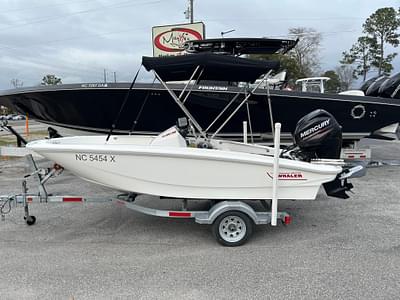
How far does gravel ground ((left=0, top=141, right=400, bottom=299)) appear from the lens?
2.60 meters

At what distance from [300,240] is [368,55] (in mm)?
44888

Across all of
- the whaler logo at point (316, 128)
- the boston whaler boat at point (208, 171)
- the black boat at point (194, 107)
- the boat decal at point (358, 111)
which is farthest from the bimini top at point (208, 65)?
the boat decal at point (358, 111)

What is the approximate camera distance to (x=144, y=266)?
2.96 m

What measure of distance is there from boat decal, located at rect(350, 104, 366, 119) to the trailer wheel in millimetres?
4340

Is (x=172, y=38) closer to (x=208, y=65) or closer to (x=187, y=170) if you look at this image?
(x=208, y=65)

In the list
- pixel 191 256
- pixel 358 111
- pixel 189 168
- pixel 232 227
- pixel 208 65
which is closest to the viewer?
pixel 191 256

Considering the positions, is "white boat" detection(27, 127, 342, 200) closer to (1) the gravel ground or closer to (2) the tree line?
(1) the gravel ground

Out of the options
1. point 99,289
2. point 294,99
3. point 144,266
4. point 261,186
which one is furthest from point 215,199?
point 294,99

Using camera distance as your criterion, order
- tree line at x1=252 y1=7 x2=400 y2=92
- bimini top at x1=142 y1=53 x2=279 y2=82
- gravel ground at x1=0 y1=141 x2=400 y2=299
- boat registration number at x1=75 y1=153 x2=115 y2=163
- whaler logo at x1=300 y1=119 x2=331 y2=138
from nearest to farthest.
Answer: gravel ground at x1=0 y1=141 x2=400 y2=299 < boat registration number at x1=75 y1=153 x2=115 y2=163 < bimini top at x1=142 y1=53 x2=279 y2=82 < whaler logo at x1=300 y1=119 x2=331 y2=138 < tree line at x1=252 y1=7 x2=400 y2=92

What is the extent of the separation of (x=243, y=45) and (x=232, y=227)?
111 inches

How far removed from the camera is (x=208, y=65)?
349cm

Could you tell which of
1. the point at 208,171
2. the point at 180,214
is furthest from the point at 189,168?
the point at 180,214

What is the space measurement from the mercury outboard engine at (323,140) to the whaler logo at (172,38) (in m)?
13.1

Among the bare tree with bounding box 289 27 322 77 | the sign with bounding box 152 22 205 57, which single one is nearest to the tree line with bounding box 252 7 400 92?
the bare tree with bounding box 289 27 322 77
